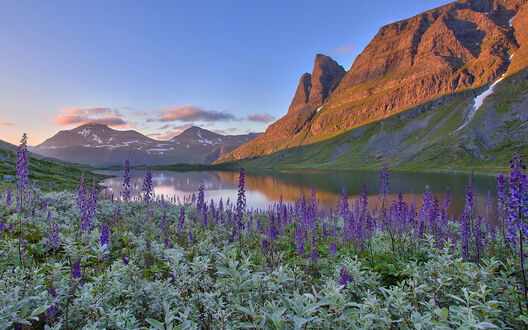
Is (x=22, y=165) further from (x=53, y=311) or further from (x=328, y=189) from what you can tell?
(x=328, y=189)

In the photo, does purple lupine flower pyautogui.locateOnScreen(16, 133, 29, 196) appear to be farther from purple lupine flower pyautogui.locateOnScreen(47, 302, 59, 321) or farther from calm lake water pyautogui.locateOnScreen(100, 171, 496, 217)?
calm lake water pyautogui.locateOnScreen(100, 171, 496, 217)

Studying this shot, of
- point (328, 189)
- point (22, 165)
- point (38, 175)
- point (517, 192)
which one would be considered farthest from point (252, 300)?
point (38, 175)

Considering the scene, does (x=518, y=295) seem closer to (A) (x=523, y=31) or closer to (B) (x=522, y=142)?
(B) (x=522, y=142)

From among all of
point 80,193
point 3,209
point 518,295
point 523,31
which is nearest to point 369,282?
point 518,295

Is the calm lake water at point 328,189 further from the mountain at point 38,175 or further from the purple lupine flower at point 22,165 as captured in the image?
the purple lupine flower at point 22,165

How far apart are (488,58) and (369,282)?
822 feet

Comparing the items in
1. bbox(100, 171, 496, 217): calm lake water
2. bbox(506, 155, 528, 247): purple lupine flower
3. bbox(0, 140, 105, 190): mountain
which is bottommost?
bbox(100, 171, 496, 217): calm lake water

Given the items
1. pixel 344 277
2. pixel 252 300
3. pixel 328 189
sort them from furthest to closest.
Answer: pixel 328 189, pixel 344 277, pixel 252 300

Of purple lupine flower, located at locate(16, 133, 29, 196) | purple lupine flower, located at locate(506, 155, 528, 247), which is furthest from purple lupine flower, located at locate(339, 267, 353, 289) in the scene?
purple lupine flower, located at locate(16, 133, 29, 196)

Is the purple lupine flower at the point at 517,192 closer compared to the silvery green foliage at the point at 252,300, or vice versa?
the silvery green foliage at the point at 252,300

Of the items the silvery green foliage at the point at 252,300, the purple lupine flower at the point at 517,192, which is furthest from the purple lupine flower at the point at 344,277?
the purple lupine flower at the point at 517,192

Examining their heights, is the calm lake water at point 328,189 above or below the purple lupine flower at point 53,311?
below

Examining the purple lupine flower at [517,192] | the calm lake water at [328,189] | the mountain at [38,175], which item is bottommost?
the calm lake water at [328,189]

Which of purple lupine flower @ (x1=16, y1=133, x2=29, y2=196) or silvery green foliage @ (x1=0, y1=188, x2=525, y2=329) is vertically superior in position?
purple lupine flower @ (x1=16, y1=133, x2=29, y2=196)
